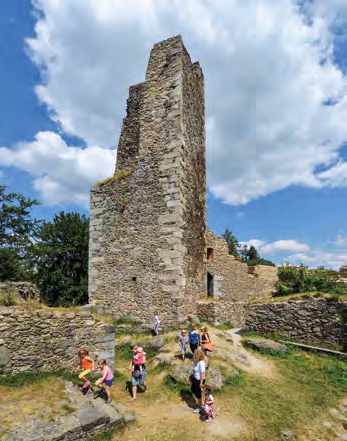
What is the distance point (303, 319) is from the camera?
10.9 meters

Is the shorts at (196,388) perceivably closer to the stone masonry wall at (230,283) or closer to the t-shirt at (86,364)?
the t-shirt at (86,364)

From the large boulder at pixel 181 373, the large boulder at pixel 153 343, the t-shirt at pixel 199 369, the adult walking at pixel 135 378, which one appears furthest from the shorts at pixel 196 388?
the large boulder at pixel 153 343

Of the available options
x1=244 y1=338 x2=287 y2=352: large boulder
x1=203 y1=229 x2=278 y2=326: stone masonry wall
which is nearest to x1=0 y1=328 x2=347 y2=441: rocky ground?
x1=244 y1=338 x2=287 y2=352: large boulder

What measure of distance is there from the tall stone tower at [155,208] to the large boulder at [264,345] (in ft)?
8.68

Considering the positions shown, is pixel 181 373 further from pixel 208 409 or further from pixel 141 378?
pixel 208 409

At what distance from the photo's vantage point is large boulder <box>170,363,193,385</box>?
710 cm

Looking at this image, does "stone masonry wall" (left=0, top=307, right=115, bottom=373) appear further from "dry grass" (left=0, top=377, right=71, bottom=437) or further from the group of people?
the group of people

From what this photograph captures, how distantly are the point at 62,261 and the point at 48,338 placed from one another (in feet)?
39.9

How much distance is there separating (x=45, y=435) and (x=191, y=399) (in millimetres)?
3406

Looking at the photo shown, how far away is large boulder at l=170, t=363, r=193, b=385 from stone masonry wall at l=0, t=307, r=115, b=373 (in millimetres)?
1794

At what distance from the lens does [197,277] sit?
→ 12.8m

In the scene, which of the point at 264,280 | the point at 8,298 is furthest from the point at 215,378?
the point at 264,280

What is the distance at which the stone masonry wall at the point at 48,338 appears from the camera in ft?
19.8

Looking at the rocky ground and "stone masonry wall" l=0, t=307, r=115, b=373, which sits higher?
"stone masonry wall" l=0, t=307, r=115, b=373
